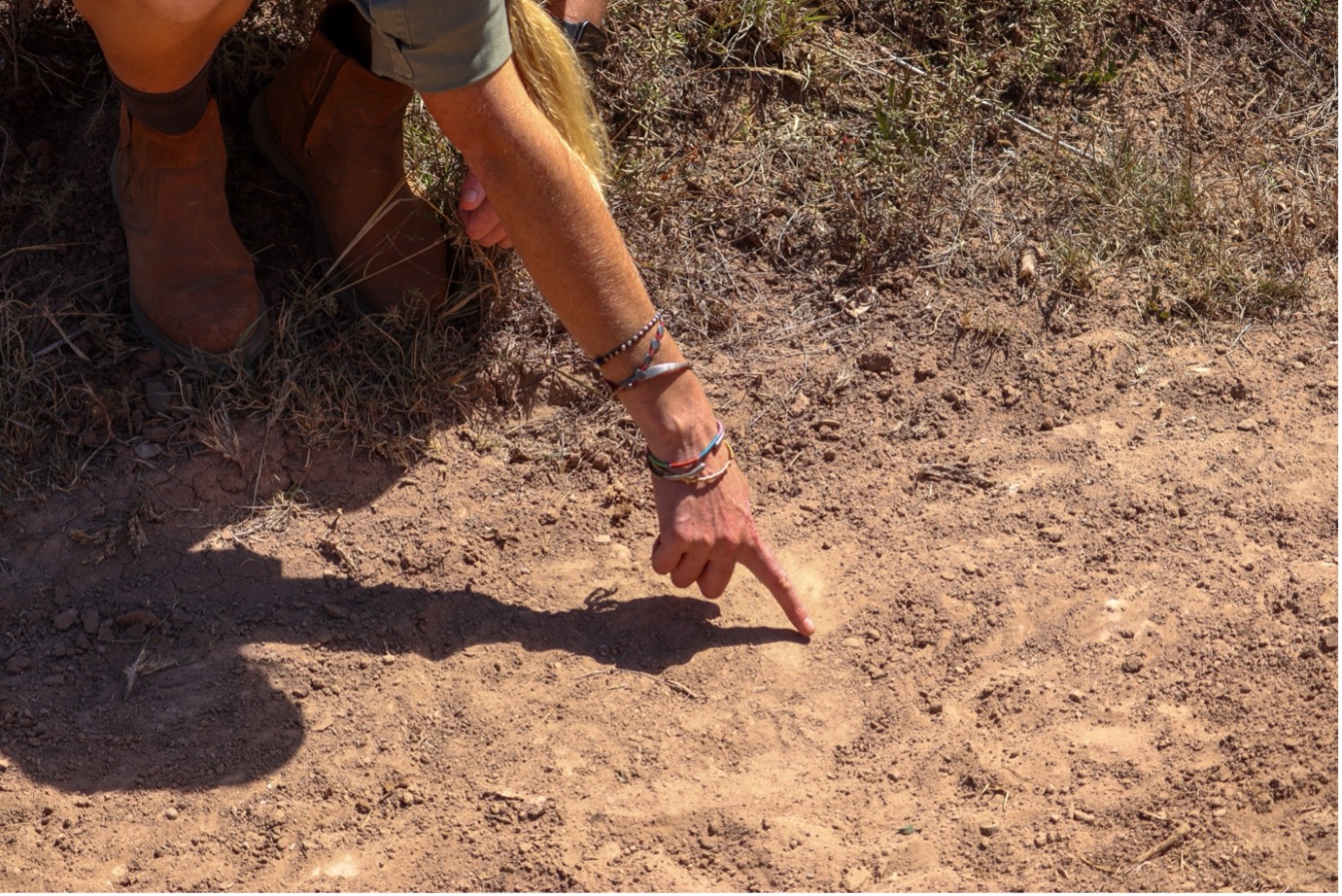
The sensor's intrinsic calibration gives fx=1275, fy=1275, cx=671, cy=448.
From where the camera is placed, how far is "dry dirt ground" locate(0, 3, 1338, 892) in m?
1.83

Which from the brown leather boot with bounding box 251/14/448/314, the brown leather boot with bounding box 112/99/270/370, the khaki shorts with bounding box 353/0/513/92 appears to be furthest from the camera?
the brown leather boot with bounding box 251/14/448/314

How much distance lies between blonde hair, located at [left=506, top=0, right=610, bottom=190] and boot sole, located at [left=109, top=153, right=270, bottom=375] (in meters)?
0.70

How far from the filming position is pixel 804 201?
2.81m

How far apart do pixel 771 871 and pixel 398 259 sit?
1.36 m

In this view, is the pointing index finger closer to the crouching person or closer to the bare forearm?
the crouching person

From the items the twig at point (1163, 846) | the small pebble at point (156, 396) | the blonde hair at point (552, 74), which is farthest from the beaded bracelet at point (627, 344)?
the twig at point (1163, 846)

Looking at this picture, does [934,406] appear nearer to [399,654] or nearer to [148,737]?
[399,654]

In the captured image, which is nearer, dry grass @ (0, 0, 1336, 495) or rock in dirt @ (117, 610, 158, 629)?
rock in dirt @ (117, 610, 158, 629)

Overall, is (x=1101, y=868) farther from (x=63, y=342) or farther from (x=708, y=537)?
(x=63, y=342)

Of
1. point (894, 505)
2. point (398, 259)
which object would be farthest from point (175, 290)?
point (894, 505)

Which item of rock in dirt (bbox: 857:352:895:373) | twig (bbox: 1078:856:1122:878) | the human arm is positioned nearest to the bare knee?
the human arm

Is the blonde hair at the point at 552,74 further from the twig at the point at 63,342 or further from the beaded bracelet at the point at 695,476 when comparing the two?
the twig at the point at 63,342

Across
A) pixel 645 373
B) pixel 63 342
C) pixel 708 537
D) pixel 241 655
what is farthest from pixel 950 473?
pixel 63 342

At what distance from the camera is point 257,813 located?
1.89 metres
